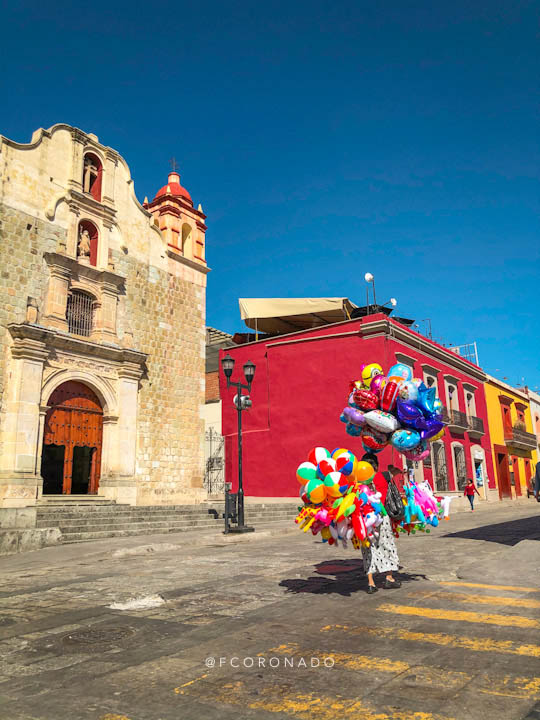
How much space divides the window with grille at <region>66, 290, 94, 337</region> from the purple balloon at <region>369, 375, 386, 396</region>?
1276 cm

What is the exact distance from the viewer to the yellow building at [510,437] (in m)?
33.8

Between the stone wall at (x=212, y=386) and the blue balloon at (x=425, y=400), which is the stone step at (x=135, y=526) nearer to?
the blue balloon at (x=425, y=400)

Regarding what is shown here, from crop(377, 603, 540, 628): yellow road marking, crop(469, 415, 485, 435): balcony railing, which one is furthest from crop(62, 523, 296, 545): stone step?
crop(469, 415, 485, 435): balcony railing

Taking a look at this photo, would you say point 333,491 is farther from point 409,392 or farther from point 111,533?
point 111,533

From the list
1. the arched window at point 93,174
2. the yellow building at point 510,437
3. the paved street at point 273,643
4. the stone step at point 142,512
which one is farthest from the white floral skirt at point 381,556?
the yellow building at point 510,437

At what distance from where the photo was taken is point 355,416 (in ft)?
21.6

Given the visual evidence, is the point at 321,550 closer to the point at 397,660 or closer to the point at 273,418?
the point at 397,660

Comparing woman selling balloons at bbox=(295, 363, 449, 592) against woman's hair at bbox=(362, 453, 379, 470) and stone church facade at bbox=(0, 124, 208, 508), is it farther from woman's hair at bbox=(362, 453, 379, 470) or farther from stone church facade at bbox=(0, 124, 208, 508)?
stone church facade at bbox=(0, 124, 208, 508)

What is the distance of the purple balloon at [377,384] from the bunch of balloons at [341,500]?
994 millimetres

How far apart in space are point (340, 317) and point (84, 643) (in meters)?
25.0

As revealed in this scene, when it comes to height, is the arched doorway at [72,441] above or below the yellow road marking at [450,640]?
above

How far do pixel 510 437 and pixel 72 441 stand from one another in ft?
93.3

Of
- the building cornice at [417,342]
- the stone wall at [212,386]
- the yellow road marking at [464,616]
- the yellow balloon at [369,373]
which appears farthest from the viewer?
the stone wall at [212,386]

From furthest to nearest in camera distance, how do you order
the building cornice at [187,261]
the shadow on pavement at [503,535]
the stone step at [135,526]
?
the building cornice at [187,261], the stone step at [135,526], the shadow on pavement at [503,535]
